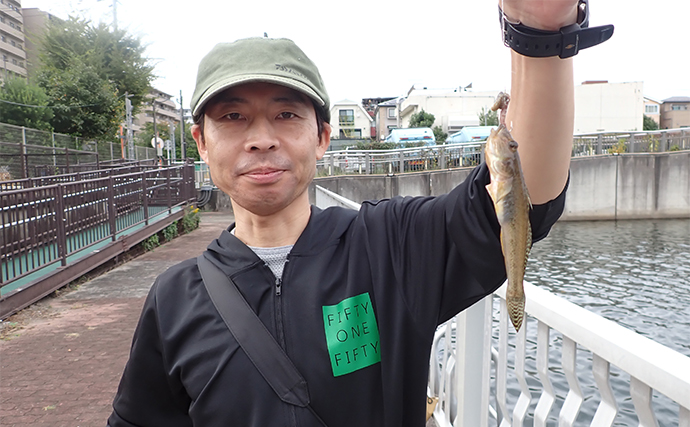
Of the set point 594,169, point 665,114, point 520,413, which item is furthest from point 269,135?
point 665,114

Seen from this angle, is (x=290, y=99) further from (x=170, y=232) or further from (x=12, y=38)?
(x=12, y=38)

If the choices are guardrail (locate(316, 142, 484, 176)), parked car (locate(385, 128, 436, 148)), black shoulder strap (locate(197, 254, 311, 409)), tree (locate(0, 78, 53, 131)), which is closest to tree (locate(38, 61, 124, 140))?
tree (locate(0, 78, 53, 131))

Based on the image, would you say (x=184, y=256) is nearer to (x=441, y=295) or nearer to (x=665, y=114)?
(x=441, y=295)

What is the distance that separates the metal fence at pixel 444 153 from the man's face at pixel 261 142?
24.8m

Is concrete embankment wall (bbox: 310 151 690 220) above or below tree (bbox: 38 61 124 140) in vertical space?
below

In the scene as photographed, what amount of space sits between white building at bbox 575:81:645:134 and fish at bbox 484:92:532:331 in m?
70.0

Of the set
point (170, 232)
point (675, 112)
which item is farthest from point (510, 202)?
point (675, 112)

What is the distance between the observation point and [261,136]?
5.35 ft

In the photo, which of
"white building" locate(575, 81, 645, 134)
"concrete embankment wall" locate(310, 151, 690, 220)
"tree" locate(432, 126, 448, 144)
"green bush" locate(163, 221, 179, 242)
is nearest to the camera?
"green bush" locate(163, 221, 179, 242)

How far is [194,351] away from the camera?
1.60 meters

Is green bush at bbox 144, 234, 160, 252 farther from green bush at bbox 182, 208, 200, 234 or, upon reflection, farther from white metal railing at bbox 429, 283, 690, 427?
white metal railing at bbox 429, 283, 690, 427

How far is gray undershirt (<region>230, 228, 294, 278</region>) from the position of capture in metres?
1.72

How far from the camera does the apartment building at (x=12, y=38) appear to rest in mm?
64250

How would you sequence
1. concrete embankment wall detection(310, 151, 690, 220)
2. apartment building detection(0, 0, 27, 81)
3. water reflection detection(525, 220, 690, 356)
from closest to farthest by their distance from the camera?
water reflection detection(525, 220, 690, 356) → concrete embankment wall detection(310, 151, 690, 220) → apartment building detection(0, 0, 27, 81)
